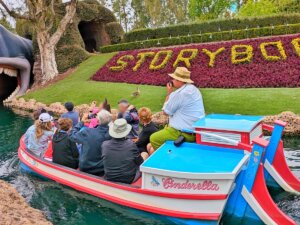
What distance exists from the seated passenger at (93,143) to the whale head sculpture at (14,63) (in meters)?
17.5

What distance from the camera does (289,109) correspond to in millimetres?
12438

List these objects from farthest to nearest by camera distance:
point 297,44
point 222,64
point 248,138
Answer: point 222,64 → point 297,44 → point 248,138

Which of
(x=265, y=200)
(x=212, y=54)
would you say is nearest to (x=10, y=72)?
(x=212, y=54)

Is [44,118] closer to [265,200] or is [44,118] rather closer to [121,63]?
[265,200]

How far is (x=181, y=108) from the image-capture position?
699 cm

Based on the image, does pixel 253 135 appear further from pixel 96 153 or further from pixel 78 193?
pixel 78 193

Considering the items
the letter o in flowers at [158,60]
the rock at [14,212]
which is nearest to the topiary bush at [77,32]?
the letter o in flowers at [158,60]

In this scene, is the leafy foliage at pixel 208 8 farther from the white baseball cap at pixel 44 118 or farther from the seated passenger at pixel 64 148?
the seated passenger at pixel 64 148

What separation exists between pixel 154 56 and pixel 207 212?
1761 centimetres

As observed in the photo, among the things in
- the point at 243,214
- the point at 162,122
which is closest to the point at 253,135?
the point at 243,214

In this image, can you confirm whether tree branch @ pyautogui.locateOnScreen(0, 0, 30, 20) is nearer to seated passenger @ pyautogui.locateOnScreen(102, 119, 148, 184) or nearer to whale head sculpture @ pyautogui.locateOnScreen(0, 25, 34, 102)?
whale head sculpture @ pyautogui.locateOnScreen(0, 25, 34, 102)

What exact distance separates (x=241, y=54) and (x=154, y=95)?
5.97 metres

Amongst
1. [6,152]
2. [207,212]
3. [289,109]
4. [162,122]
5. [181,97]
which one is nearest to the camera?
[207,212]

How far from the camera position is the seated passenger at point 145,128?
753cm
